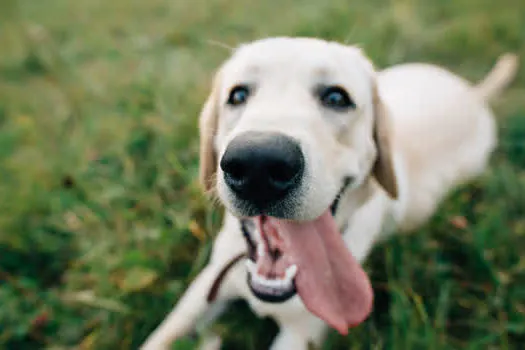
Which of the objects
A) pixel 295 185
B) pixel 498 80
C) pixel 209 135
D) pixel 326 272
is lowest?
pixel 498 80

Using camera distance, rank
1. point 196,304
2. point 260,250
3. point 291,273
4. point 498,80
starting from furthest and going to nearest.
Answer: point 498,80 → point 196,304 → point 260,250 → point 291,273

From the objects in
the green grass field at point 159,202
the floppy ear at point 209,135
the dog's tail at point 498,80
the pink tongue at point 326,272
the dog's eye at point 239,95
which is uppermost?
the dog's eye at point 239,95

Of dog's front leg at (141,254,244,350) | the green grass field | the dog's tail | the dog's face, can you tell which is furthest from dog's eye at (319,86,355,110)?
the dog's tail

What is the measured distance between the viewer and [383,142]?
226 centimetres

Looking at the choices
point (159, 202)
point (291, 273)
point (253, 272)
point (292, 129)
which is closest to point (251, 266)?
point (253, 272)

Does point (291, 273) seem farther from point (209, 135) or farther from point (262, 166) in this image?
point (209, 135)

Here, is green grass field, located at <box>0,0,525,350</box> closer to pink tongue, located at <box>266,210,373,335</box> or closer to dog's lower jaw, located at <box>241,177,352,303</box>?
pink tongue, located at <box>266,210,373,335</box>

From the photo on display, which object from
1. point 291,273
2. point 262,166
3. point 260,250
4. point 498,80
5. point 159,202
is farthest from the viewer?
point 498,80

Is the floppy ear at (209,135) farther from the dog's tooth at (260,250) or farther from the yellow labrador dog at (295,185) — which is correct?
the dog's tooth at (260,250)

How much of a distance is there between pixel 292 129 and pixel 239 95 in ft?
1.56

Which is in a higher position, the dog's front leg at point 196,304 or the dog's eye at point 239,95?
the dog's eye at point 239,95

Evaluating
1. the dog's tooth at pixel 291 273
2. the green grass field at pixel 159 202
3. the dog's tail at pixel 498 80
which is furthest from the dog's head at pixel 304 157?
the dog's tail at pixel 498 80

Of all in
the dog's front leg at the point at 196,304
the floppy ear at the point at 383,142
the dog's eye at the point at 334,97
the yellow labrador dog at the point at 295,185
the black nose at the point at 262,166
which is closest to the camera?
the black nose at the point at 262,166

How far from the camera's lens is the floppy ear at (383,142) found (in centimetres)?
225
